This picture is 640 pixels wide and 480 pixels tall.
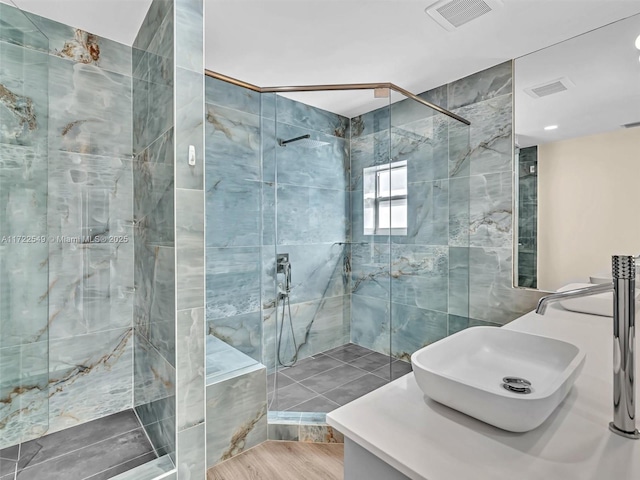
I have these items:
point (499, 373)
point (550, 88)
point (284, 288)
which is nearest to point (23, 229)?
point (284, 288)

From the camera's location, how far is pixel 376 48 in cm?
221

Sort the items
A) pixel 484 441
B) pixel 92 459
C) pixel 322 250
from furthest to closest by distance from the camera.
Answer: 1. pixel 322 250
2. pixel 92 459
3. pixel 484 441

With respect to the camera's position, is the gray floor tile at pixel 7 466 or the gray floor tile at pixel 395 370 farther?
the gray floor tile at pixel 395 370

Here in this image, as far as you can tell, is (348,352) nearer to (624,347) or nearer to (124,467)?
(124,467)

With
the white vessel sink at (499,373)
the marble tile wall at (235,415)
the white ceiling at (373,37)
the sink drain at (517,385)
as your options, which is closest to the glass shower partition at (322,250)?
the white ceiling at (373,37)

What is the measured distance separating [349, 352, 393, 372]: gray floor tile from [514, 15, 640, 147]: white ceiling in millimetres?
1930

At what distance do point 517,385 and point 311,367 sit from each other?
2026 millimetres

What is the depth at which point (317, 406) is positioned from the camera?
7.50ft

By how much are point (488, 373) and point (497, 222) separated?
1571 mm

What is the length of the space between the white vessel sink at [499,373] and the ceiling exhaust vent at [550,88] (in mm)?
1689

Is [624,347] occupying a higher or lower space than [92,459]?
higher

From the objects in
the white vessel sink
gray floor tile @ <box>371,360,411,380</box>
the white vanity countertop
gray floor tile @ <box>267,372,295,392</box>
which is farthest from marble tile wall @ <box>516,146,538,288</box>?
gray floor tile @ <box>267,372,295,392</box>

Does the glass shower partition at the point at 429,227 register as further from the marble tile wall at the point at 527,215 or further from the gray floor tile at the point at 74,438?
the gray floor tile at the point at 74,438

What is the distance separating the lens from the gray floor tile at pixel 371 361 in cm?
279
